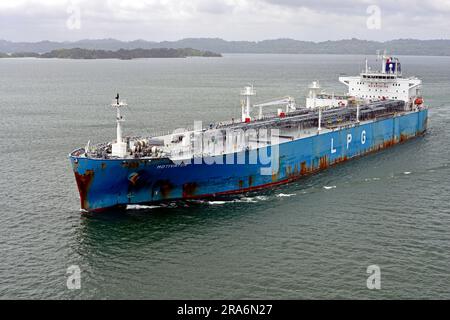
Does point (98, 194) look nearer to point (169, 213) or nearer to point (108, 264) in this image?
point (169, 213)

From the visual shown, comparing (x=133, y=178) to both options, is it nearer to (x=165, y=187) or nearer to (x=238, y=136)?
(x=165, y=187)

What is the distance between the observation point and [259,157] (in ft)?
121

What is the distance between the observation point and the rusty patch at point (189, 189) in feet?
110

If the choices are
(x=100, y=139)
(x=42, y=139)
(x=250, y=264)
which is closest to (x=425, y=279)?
(x=250, y=264)

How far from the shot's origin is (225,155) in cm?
3441

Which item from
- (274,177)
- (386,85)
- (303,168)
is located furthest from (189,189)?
(386,85)

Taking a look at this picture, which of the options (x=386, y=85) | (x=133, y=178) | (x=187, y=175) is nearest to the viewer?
(x=133, y=178)

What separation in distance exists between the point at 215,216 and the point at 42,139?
29086mm

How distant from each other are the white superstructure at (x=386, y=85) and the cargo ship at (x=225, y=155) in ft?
28.7

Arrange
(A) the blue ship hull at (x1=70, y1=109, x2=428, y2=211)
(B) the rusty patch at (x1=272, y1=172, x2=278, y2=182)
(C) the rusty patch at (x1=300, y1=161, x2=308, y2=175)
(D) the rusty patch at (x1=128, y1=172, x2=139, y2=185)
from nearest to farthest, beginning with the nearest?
(A) the blue ship hull at (x1=70, y1=109, x2=428, y2=211)
(D) the rusty patch at (x1=128, y1=172, x2=139, y2=185)
(B) the rusty patch at (x1=272, y1=172, x2=278, y2=182)
(C) the rusty patch at (x1=300, y1=161, x2=308, y2=175)

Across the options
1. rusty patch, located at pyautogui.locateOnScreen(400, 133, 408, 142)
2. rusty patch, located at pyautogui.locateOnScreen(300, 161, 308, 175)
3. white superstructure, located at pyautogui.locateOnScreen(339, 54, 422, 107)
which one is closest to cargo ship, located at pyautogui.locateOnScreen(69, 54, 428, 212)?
rusty patch, located at pyautogui.locateOnScreen(300, 161, 308, 175)

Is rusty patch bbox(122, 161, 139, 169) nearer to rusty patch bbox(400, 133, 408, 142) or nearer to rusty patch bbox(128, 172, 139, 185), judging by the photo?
rusty patch bbox(128, 172, 139, 185)

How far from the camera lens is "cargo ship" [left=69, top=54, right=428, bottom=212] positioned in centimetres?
3112

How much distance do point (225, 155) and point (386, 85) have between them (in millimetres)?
36846
